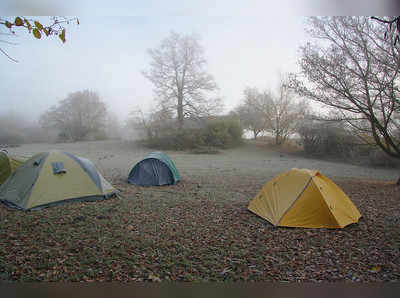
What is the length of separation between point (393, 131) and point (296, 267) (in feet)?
17.1

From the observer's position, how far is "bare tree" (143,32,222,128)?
626 cm

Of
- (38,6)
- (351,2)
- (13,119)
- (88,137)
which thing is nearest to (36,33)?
(38,6)

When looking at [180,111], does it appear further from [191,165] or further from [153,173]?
[153,173]

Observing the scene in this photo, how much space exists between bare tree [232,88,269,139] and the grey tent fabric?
708 centimetres

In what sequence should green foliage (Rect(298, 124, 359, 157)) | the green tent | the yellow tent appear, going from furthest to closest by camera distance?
1. green foliage (Rect(298, 124, 359, 157))
2. the green tent
3. the yellow tent

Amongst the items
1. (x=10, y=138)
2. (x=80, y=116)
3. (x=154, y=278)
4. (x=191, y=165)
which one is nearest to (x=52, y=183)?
(x=10, y=138)

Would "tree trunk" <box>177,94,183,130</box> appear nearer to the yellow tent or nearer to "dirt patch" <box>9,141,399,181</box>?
"dirt patch" <box>9,141,399,181</box>

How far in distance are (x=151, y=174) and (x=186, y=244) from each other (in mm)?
3328

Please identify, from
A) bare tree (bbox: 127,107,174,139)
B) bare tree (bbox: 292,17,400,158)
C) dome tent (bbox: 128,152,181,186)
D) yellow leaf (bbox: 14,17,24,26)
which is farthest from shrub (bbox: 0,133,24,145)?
bare tree (bbox: 292,17,400,158)

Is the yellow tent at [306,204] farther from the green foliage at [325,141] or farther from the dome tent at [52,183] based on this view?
the green foliage at [325,141]

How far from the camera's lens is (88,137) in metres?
7.22

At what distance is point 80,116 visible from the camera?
6.98m

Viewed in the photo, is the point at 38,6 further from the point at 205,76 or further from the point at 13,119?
the point at 205,76

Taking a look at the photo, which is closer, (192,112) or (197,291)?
(197,291)
